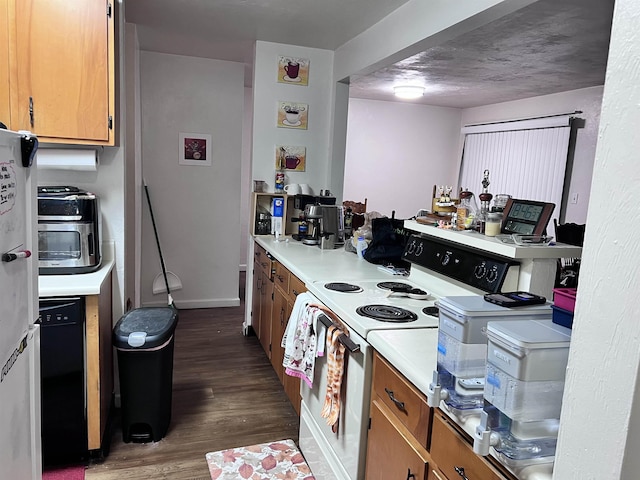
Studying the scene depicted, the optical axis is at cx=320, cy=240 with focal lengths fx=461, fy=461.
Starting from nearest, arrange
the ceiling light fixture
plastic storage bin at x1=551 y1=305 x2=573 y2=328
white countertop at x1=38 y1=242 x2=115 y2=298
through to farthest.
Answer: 1. plastic storage bin at x1=551 y1=305 x2=573 y2=328
2. white countertop at x1=38 y1=242 x2=115 y2=298
3. the ceiling light fixture

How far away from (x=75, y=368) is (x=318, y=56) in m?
2.92

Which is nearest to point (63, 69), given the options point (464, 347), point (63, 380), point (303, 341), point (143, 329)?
point (143, 329)

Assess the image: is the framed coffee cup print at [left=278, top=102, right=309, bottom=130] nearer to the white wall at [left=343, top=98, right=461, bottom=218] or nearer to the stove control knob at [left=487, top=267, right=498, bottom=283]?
the stove control knob at [left=487, top=267, right=498, bottom=283]

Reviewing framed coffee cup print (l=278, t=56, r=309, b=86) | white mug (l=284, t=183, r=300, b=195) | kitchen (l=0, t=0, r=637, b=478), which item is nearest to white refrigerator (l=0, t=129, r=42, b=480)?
kitchen (l=0, t=0, r=637, b=478)

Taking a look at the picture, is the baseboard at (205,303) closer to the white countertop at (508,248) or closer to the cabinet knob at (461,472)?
the white countertop at (508,248)

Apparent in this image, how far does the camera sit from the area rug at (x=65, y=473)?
2.07 m

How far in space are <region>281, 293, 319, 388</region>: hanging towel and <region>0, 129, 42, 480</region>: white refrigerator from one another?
3.33ft

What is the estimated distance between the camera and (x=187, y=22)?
327cm

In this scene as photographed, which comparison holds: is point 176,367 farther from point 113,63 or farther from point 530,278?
point 530,278

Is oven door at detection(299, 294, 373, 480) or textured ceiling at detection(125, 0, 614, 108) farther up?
textured ceiling at detection(125, 0, 614, 108)

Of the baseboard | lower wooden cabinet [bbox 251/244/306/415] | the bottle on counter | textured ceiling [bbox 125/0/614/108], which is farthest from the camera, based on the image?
the baseboard

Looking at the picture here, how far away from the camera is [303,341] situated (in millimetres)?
2094

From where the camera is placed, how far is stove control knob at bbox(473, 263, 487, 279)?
5.72 feet

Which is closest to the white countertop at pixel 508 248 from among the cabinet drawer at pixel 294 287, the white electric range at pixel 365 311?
the white electric range at pixel 365 311
